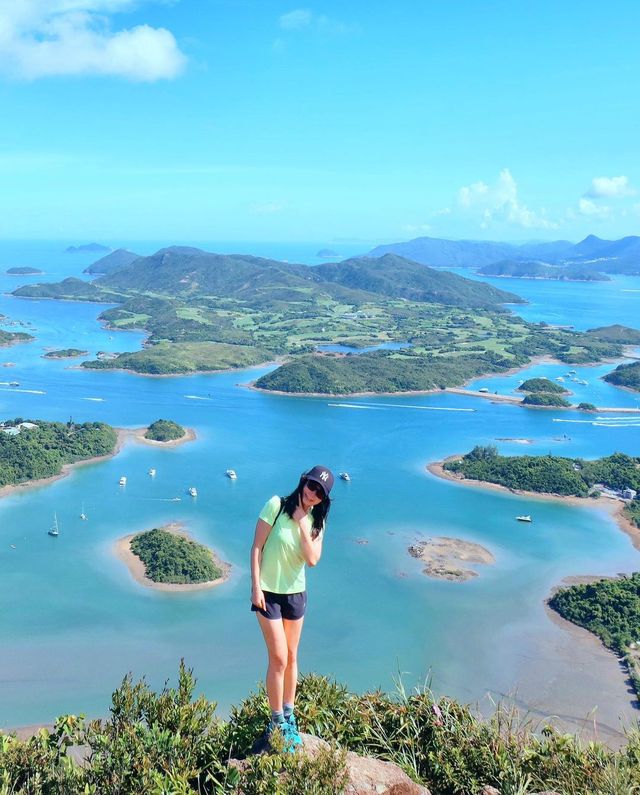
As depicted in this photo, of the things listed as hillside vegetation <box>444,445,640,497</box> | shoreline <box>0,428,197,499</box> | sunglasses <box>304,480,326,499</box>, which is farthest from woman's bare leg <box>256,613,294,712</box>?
hillside vegetation <box>444,445,640,497</box>

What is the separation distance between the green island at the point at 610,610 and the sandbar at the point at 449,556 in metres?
2.19

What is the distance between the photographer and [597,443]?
99.9ft

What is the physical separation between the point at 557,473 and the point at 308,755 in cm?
2253

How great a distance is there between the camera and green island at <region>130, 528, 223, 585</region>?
53.5 feet

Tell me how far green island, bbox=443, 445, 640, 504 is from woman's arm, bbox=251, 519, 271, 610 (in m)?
21.9

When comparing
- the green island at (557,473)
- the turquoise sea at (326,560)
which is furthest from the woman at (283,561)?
the green island at (557,473)

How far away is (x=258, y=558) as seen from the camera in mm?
3064

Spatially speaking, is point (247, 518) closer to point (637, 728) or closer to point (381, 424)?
point (381, 424)

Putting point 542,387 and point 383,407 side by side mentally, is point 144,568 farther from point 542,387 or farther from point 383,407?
point 542,387

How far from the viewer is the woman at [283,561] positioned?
304cm

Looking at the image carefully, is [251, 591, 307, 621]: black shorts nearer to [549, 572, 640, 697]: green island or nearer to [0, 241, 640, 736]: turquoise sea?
[0, 241, 640, 736]: turquoise sea

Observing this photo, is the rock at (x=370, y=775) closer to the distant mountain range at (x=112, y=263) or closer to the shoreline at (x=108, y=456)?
the shoreline at (x=108, y=456)

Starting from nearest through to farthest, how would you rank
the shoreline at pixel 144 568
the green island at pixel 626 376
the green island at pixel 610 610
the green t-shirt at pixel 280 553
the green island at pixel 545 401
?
the green t-shirt at pixel 280 553, the green island at pixel 610 610, the shoreline at pixel 144 568, the green island at pixel 545 401, the green island at pixel 626 376

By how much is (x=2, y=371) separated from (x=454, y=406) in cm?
2554
